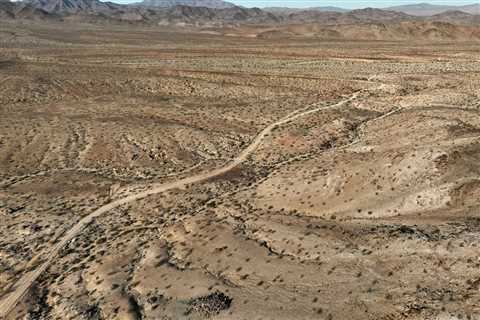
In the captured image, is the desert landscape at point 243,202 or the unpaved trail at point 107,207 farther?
the unpaved trail at point 107,207

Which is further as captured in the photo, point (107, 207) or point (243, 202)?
point (107, 207)

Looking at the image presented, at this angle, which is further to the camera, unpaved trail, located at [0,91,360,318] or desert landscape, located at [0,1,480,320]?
unpaved trail, located at [0,91,360,318]

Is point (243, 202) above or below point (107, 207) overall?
above
